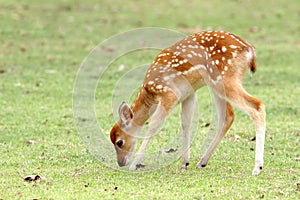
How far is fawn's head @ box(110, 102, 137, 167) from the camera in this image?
8117 mm

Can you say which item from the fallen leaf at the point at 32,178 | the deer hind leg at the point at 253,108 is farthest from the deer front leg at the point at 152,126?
the fallen leaf at the point at 32,178

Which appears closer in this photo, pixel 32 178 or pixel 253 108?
pixel 32 178

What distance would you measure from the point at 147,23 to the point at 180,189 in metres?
13.1

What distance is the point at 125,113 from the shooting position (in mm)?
8172

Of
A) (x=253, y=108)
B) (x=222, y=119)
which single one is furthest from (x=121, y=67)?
(x=253, y=108)

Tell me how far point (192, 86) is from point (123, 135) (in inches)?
37.6

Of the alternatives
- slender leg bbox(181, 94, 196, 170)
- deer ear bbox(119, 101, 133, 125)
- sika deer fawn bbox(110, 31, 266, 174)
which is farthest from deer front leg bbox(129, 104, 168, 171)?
slender leg bbox(181, 94, 196, 170)

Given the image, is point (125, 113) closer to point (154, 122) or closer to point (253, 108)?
point (154, 122)

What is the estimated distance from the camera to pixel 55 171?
25.7ft

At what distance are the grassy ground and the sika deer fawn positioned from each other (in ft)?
1.22

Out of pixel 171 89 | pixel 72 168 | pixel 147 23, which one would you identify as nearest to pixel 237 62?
pixel 171 89

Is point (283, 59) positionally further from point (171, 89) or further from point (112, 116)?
point (171, 89)

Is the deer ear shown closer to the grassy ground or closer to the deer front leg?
the deer front leg

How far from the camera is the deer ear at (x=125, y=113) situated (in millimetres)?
8133
